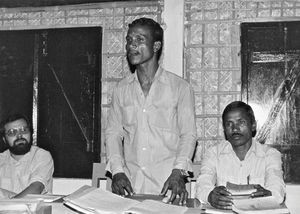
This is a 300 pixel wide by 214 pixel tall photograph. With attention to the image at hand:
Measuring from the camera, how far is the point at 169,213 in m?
1.71

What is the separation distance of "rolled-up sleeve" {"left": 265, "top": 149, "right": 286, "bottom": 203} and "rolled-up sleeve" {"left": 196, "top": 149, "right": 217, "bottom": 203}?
33cm

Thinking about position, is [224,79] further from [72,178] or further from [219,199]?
[219,199]

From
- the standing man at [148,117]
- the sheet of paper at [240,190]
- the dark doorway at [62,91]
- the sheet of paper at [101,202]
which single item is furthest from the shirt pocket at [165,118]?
the dark doorway at [62,91]

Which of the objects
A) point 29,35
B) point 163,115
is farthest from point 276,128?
point 29,35

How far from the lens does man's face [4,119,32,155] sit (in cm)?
333

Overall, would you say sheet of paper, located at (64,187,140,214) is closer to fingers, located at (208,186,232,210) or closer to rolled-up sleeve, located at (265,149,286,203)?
fingers, located at (208,186,232,210)

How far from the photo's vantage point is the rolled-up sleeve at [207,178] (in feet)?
8.42

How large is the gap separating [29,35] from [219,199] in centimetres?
292

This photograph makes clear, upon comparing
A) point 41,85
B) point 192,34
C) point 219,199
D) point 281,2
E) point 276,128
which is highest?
point 281,2

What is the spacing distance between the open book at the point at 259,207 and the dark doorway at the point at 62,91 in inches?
95.5

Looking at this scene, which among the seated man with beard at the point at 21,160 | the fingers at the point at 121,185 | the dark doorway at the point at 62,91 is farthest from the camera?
the dark doorway at the point at 62,91

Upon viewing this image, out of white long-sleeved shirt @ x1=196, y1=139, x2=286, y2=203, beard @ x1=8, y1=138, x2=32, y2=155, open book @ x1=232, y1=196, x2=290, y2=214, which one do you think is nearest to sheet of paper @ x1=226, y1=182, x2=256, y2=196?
open book @ x1=232, y1=196, x2=290, y2=214

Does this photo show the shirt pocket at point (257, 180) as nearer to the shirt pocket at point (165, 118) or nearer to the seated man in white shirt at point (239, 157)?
the seated man in white shirt at point (239, 157)

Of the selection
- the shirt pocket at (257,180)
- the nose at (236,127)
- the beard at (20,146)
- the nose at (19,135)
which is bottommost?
the shirt pocket at (257,180)
